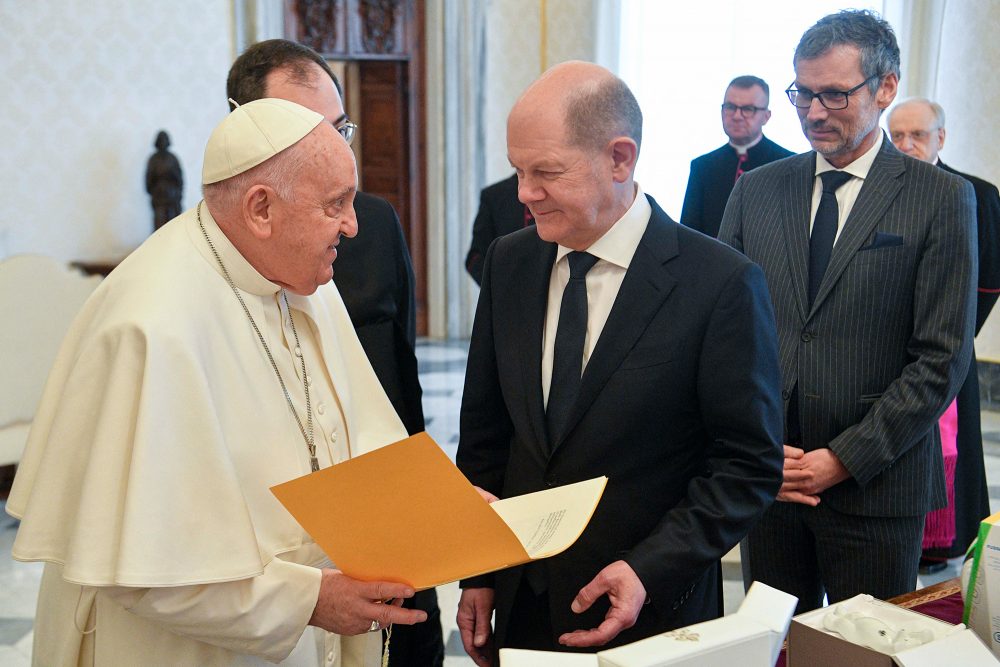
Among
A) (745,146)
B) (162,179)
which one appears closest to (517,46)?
(162,179)

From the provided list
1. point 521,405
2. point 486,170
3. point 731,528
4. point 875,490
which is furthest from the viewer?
point 486,170

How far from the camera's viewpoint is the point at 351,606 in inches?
66.1

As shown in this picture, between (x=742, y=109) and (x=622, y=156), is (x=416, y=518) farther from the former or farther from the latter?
(x=742, y=109)

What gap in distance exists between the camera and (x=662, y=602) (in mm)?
1855

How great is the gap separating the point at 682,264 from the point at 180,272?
0.96 metres

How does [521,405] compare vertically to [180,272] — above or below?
below

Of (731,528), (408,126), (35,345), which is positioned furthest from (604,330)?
(408,126)

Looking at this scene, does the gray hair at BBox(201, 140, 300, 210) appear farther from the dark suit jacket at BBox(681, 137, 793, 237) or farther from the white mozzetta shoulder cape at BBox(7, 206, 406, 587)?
the dark suit jacket at BBox(681, 137, 793, 237)

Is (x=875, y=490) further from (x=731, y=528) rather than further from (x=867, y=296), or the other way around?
(x=731, y=528)

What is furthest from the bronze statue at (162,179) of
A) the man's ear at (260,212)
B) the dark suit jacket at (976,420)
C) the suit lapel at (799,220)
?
the man's ear at (260,212)

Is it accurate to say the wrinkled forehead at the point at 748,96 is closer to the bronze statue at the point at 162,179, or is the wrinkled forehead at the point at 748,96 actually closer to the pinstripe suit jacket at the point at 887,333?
the pinstripe suit jacket at the point at 887,333

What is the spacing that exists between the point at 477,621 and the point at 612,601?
0.40 meters

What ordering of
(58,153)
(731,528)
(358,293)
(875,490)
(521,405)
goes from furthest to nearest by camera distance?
(58,153), (358,293), (875,490), (521,405), (731,528)

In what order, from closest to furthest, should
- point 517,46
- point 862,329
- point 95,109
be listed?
point 862,329 → point 95,109 → point 517,46
